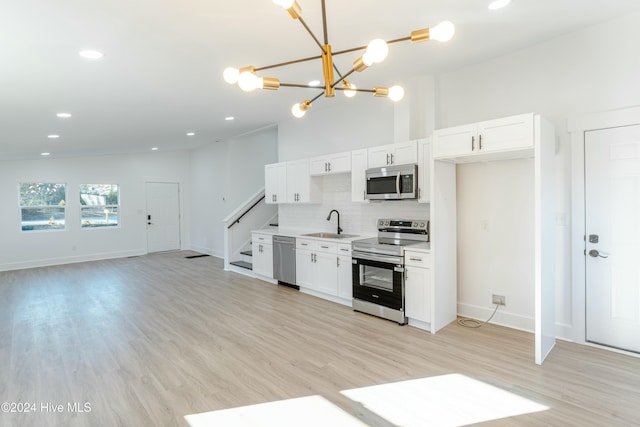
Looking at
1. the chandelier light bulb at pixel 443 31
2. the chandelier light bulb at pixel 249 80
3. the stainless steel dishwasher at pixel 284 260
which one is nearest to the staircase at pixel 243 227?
the stainless steel dishwasher at pixel 284 260

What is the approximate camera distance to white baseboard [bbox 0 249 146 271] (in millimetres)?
7897

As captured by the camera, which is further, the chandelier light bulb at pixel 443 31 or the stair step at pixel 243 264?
the stair step at pixel 243 264

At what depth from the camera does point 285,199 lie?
627cm

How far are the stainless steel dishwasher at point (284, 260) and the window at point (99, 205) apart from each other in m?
5.71

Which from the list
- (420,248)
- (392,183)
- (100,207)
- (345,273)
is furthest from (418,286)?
(100,207)

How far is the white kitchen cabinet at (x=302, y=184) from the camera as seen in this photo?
228 inches

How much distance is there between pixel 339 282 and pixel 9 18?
13.5ft

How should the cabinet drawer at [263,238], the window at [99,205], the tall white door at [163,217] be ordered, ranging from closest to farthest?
the cabinet drawer at [263,238]
the window at [99,205]
the tall white door at [163,217]

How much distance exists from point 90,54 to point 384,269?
3649 mm

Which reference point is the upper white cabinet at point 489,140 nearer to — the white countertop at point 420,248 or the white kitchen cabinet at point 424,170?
the white kitchen cabinet at point 424,170

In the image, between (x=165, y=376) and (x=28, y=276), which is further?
(x=28, y=276)

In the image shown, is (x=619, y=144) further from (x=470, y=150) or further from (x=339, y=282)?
(x=339, y=282)

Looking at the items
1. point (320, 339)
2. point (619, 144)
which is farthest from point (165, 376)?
point (619, 144)

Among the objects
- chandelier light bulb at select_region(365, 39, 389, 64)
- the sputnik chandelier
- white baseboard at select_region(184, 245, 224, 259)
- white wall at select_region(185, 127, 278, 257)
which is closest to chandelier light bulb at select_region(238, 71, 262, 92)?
the sputnik chandelier
